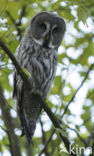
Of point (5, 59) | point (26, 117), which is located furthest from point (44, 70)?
point (5, 59)

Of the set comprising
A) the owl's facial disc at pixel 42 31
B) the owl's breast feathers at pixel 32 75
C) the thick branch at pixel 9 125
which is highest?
the owl's facial disc at pixel 42 31

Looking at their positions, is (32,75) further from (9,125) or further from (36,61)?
(9,125)

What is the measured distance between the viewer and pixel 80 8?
2.36 meters

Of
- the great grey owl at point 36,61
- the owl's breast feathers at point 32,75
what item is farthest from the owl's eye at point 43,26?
the owl's breast feathers at point 32,75

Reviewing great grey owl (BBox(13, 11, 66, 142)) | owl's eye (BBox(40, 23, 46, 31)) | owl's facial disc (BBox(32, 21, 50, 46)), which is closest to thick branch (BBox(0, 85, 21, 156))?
great grey owl (BBox(13, 11, 66, 142))

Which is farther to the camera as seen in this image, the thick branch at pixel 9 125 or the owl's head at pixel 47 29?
the owl's head at pixel 47 29

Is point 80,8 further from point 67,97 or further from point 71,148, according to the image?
point 67,97

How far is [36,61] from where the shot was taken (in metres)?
3.44

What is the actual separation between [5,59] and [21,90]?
89cm

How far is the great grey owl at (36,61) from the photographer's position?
11.3 ft

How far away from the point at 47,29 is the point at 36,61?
0.45 metres

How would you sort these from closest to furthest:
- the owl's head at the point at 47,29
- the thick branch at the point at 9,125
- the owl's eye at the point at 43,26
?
1. the thick branch at the point at 9,125
2. the owl's head at the point at 47,29
3. the owl's eye at the point at 43,26

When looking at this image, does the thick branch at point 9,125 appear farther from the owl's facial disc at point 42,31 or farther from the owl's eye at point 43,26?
the owl's eye at point 43,26

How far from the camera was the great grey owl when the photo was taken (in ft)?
11.3
